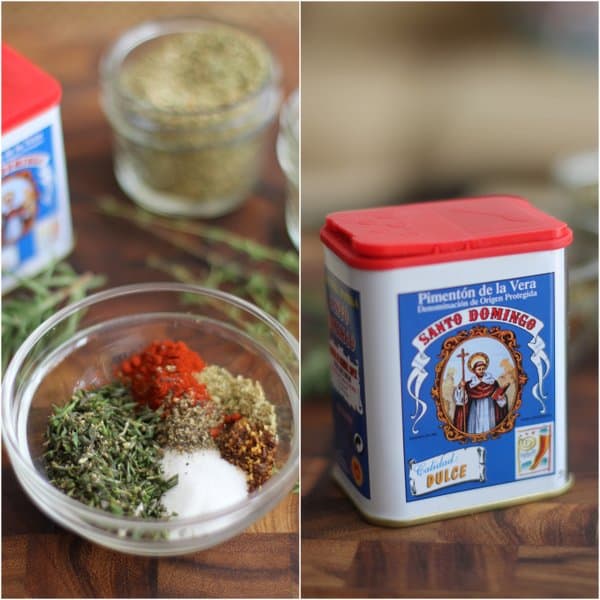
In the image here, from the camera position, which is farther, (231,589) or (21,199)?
(21,199)

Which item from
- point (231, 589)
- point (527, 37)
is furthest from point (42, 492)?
point (527, 37)

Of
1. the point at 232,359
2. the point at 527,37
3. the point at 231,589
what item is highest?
the point at 527,37

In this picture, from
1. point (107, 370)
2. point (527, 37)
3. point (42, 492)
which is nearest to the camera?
point (42, 492)

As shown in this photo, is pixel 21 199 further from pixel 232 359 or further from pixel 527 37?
pixel 527 37

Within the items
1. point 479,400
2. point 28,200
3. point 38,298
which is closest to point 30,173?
point 28,200

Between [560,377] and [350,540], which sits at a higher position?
[560,377]

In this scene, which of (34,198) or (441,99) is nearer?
(34,198)

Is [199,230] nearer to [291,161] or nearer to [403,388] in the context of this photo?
[291,161]
